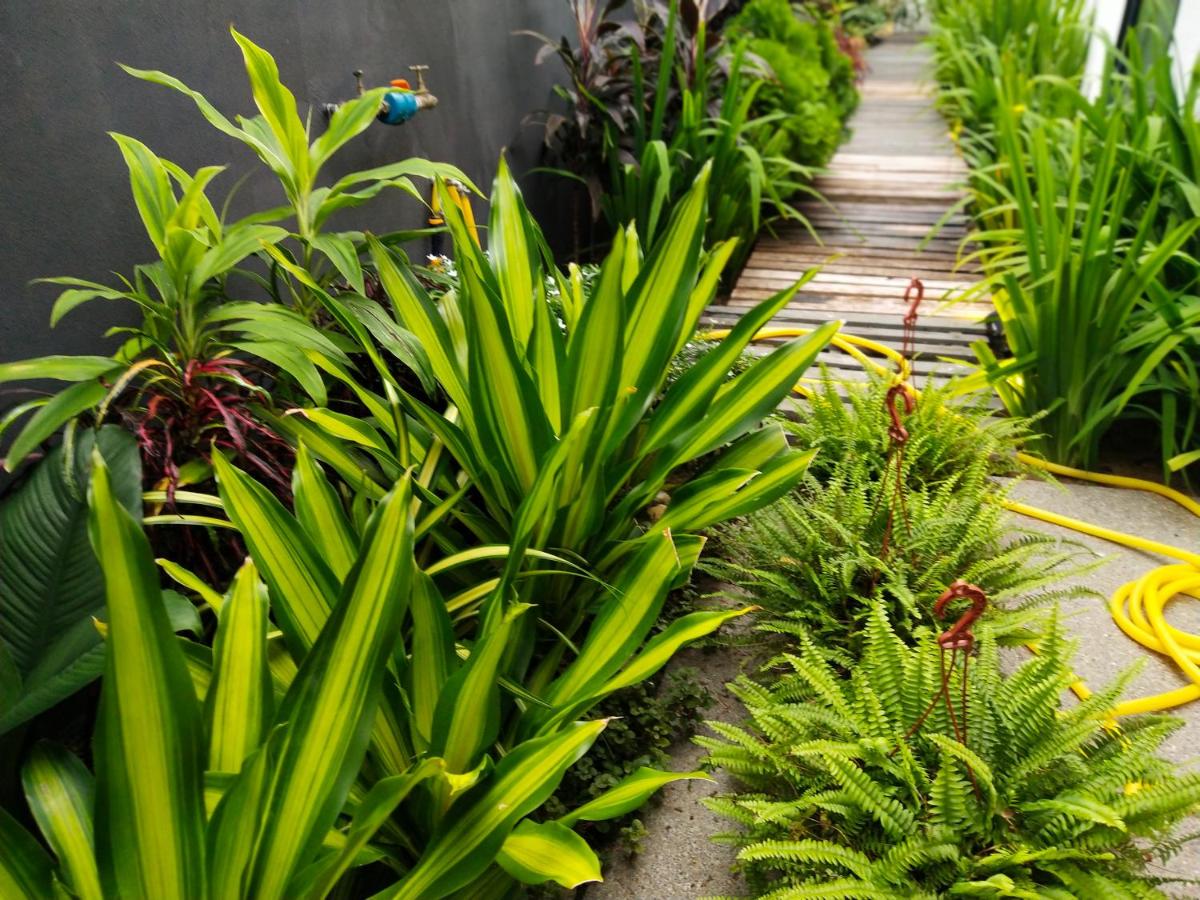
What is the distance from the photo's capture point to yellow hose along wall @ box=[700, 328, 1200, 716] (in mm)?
1432

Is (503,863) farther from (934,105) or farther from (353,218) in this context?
(934,105)

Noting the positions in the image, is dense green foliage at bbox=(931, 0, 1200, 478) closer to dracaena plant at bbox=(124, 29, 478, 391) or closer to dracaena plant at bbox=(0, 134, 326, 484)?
dracaena plant at bbox=(124, 29, 478, 391)

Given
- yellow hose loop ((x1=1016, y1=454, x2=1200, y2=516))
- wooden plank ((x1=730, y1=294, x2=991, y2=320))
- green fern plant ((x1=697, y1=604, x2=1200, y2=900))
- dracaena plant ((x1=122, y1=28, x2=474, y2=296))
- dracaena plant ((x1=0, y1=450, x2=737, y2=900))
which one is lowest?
yellow hose loop ((x1=1016, y1=454, x2=1200, y2=516))

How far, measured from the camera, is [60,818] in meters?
0.86

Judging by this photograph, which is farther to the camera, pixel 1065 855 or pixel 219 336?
pixel 219 336

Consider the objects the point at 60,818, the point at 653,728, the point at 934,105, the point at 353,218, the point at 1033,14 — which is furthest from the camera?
the point at 934,105

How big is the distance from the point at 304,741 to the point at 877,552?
1.08m

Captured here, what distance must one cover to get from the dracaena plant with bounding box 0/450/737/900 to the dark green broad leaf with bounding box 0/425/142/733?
98mm

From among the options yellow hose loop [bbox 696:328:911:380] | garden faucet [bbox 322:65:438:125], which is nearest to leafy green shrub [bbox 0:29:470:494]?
garden faucet [bbox 322:65:438:125]

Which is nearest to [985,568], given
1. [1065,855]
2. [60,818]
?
[1065,855]

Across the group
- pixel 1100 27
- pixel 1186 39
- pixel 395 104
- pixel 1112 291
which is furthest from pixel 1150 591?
pixel 1100 27

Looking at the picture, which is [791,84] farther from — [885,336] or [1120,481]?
[1120,481]

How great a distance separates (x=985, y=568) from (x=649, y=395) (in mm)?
638

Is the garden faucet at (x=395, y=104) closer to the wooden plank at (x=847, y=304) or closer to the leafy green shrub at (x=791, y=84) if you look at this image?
the wooden plank at (x=847, y=304)
